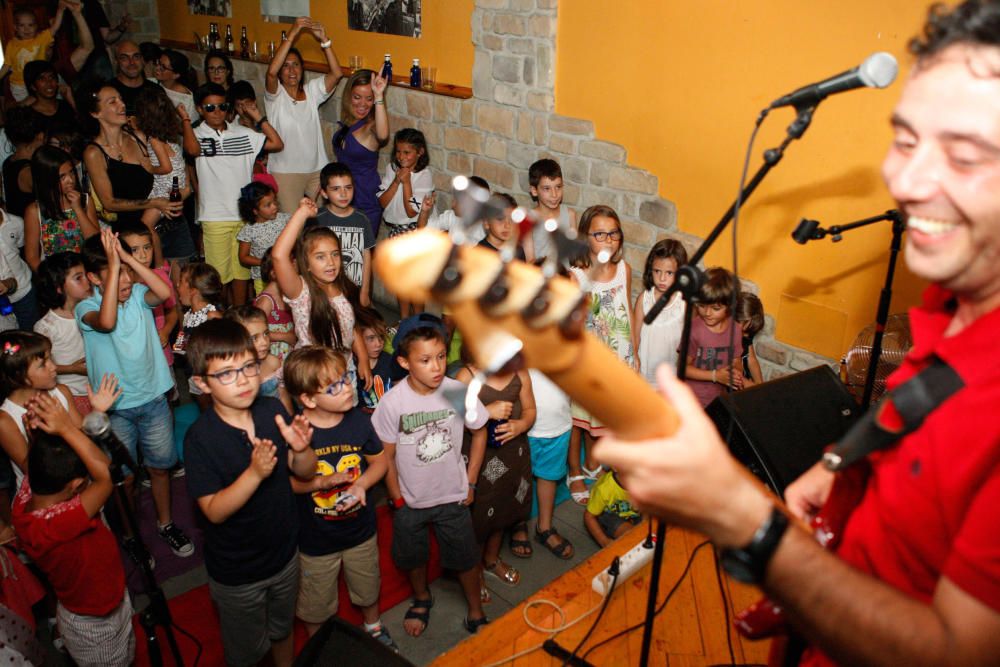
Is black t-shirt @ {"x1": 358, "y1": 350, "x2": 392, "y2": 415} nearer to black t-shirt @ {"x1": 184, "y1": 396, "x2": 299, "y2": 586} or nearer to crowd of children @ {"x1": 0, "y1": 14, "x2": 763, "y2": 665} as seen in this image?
crowd of children @ {"x1": 0, "y1": 14, "x2": 763, "y2": 665}

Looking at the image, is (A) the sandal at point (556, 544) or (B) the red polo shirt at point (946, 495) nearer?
(B) the red polo shirt at point (946, 495)

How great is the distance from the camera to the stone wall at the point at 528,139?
179 inches

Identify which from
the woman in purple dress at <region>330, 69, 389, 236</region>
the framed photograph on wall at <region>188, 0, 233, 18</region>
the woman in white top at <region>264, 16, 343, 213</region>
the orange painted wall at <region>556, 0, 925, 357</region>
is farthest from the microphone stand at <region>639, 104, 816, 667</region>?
the framed photograph on wall at <region>188, 0, 233, 18</region>

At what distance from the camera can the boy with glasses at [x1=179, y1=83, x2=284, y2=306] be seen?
572 centimetres

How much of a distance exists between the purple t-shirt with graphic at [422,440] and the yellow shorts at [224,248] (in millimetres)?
3154

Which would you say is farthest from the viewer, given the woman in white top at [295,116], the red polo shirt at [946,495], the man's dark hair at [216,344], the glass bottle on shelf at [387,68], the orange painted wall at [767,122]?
the woman in white top at [295,116]

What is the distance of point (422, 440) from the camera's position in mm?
3033

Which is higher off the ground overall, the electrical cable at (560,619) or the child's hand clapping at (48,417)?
the child's hand clapping at (48,417)

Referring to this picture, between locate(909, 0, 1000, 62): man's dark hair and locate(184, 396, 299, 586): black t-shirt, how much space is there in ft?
7.70

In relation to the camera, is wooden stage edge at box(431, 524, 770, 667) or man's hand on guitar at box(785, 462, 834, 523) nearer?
man's hand on guitar at box(785, 462, 834, 523)

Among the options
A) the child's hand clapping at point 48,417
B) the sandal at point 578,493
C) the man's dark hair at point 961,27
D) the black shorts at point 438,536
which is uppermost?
the man's dark hair at point 961,27

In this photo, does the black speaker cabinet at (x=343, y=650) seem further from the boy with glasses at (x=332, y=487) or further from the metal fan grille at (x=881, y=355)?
the metal fan grille at (x=881, y=355)

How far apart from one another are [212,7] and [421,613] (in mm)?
8031

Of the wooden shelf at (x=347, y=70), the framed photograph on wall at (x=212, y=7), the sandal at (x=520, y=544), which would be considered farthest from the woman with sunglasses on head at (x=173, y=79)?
the sandal at (x=520, y=544)
